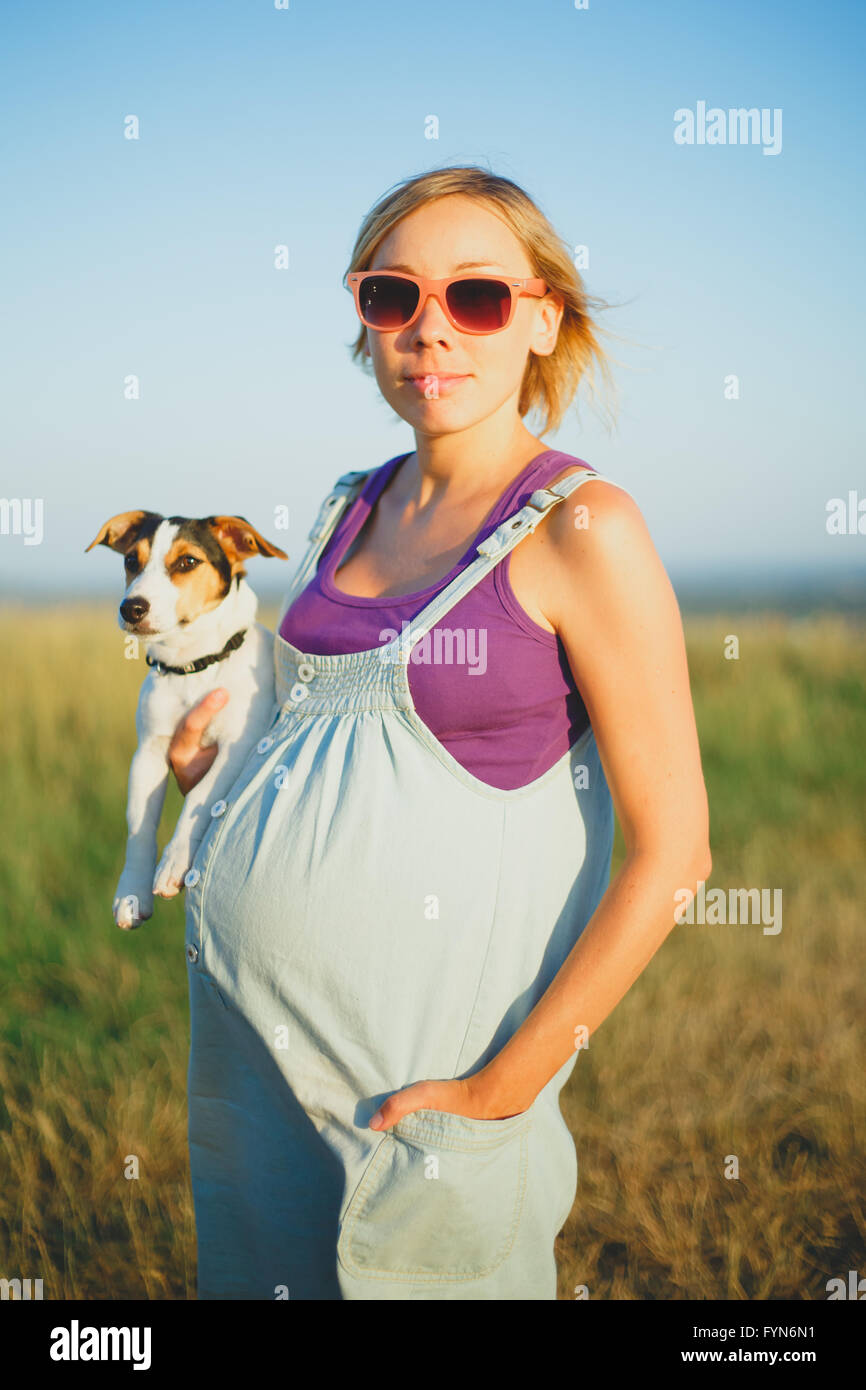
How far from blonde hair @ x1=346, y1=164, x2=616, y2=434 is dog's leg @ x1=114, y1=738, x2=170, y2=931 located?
110cm

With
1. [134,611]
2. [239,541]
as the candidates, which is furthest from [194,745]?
[239,541]

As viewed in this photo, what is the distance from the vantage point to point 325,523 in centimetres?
221

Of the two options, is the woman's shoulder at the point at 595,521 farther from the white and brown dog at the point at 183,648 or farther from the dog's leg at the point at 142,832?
the dog's leg at the point at 142,832

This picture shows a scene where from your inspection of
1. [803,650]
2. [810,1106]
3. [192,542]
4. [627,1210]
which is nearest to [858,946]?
[810,1106]

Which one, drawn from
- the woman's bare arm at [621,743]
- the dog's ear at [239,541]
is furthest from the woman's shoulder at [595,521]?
the dog's ear at [239,541]

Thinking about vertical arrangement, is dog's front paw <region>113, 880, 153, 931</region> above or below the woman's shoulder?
below

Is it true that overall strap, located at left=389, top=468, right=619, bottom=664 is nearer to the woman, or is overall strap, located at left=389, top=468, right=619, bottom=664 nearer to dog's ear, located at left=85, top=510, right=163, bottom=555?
the woman

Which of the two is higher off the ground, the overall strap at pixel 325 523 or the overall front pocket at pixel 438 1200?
the overall strap at pixel 325 523

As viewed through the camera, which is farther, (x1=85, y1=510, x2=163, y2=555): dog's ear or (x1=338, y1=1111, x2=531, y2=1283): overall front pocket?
(x1=85, y1=510, x2=163, y2=555): dog's ear

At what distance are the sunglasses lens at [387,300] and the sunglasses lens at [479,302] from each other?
0.26 feet

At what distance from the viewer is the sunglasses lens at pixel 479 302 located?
6.16 feet

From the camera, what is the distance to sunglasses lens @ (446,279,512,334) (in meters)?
1.88

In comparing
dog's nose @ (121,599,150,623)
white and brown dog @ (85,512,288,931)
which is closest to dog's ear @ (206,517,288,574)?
white and brown dog @ (85,512,288,931)
